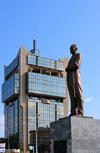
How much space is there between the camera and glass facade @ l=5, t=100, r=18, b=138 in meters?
97.4

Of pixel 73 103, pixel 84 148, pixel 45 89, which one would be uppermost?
pixel 45 89

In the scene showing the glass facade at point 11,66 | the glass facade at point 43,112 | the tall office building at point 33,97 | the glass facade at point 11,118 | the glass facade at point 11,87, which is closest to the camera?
the tall office building at point 33,97

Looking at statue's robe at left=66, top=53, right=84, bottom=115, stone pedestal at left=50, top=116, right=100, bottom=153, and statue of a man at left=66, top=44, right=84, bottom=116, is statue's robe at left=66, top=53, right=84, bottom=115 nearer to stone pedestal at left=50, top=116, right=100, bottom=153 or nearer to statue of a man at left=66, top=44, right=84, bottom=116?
statue of a man at left=66, top=44, right=84, bottom=116

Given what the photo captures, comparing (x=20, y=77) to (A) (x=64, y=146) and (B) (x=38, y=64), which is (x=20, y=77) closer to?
(B) (x=38, y=64)

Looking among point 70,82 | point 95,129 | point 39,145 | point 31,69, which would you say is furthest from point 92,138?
point 31,69

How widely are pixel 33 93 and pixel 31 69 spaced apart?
9.52 meters

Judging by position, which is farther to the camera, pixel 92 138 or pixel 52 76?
pixel 52 76

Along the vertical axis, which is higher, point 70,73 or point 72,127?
point 70,73

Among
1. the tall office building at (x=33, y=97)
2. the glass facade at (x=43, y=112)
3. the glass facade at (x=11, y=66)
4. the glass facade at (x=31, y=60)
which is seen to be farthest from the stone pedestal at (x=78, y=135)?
the glass facade at (x=11, y=66)

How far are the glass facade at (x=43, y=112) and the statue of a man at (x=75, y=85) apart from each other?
80.9 meters

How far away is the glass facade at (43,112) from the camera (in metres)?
93.8

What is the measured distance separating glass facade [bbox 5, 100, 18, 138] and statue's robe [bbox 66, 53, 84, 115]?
85.1 metres

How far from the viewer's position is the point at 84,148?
12.3 metres

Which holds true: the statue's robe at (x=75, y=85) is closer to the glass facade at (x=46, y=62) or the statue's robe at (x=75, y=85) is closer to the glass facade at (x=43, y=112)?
the glass facade at (x=43, y=112)
